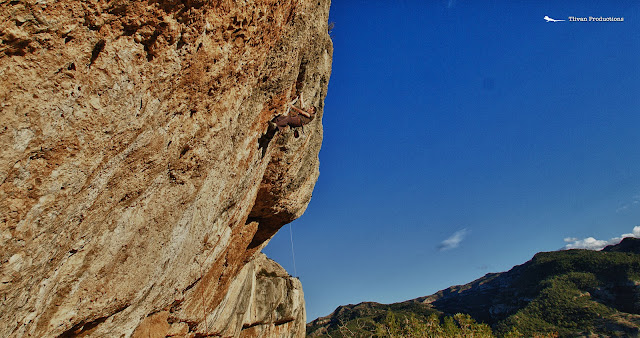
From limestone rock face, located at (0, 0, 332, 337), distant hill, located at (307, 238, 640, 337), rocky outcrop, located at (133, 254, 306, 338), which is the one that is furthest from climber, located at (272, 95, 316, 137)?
distant hill, located at (307, 238, 640, 337)

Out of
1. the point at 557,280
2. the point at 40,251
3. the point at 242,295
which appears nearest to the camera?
the point at 40,251

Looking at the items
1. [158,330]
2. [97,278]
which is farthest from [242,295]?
[97,278]

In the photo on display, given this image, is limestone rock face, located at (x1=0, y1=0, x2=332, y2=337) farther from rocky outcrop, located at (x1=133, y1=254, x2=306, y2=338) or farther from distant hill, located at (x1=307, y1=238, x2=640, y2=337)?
distant hill, located at (x1=307, y1=238, x2=640, y2=337)

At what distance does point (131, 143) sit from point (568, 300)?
8468 centimetres

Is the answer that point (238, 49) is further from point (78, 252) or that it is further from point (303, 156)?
point (303, 156)

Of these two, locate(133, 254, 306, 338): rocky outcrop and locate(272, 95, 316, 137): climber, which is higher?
locate(272, 95, 316, 137): climber

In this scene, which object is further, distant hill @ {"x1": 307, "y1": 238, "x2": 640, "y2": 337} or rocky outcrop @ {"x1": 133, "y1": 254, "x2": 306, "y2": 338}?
distant hill @ {"x1": 307, "y1": 238, "x2": 640, "y2": 337}

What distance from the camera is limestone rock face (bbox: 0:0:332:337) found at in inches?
132

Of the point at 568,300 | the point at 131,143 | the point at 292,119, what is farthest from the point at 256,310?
Answer: the point at 568,300

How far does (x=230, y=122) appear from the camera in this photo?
6941 mm

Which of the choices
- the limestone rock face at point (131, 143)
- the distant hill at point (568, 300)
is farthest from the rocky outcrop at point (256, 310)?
the distant hill at point (568, 300)

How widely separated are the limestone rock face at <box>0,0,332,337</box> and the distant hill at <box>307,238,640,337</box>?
38.8 m

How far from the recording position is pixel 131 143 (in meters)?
4.78

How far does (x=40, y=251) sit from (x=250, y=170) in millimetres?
5245
